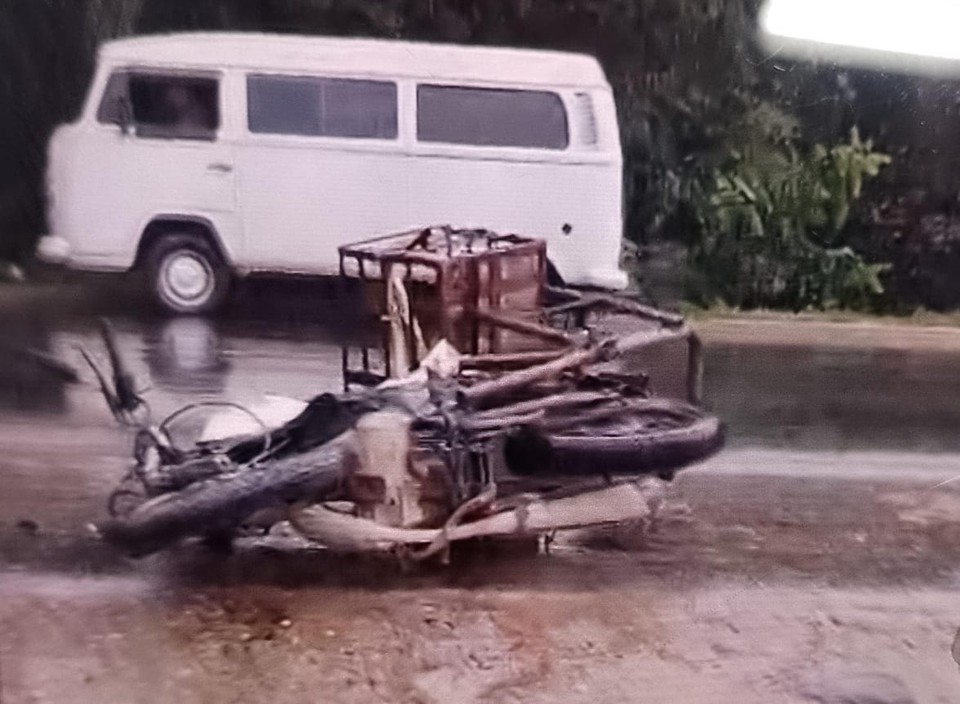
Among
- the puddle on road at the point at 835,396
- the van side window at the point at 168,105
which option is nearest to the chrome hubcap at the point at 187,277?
the van side window at the point at 168,105

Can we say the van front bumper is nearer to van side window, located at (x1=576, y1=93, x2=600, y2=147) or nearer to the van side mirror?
the van side mirror

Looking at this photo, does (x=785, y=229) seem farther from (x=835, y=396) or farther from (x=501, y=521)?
(x=501, y=521)

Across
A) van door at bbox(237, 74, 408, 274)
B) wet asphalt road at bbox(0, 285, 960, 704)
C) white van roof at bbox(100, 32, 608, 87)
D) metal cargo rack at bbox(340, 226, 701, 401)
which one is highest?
white van roof at bbox(100, 32, 608, 87)

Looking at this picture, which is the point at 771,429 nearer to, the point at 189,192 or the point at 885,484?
the point at 885,484

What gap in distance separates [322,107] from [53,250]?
11.1 inches

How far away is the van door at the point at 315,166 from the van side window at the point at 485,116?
0.03 m

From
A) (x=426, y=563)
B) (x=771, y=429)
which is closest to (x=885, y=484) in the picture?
(x=771, y=429)

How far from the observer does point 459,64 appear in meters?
1.10

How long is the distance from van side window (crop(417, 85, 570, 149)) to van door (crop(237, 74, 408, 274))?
0.03m

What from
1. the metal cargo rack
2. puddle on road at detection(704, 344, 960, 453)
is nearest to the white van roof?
the metal cargo rack

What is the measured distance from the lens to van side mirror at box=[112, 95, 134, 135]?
1067 millimetres

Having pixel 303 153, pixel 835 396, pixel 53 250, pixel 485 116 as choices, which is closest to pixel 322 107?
pixel 303 153

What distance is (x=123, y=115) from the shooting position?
1.07 m

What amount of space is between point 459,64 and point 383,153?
0.11 m
